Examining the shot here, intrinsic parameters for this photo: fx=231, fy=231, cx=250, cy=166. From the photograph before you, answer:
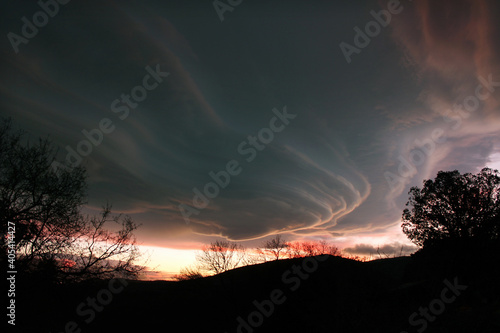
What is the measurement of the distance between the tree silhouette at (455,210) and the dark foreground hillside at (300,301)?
4018 mm

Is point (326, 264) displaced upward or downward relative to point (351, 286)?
Answer: upward

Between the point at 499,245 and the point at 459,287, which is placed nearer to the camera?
the point at 459,287

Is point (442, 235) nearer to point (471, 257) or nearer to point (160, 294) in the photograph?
point (471, 257)

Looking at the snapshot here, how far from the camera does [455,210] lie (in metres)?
33.9

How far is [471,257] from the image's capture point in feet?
94.1

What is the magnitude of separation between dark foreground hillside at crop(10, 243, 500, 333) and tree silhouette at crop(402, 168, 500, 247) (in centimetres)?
402

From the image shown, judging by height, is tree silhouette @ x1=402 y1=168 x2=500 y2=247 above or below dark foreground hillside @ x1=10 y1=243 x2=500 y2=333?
above

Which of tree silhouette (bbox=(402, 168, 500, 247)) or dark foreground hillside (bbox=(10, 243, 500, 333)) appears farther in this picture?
tree silhouette (bbox=(402, 168, 500, 247))

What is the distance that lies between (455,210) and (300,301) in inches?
1046

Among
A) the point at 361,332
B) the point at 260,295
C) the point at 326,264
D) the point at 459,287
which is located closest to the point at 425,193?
the point at 459,287

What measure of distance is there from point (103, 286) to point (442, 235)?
144 feet

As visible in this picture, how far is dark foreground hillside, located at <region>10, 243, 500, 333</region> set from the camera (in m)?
18.7

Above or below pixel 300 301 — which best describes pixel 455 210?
above

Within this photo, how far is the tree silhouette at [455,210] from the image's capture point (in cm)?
3158
